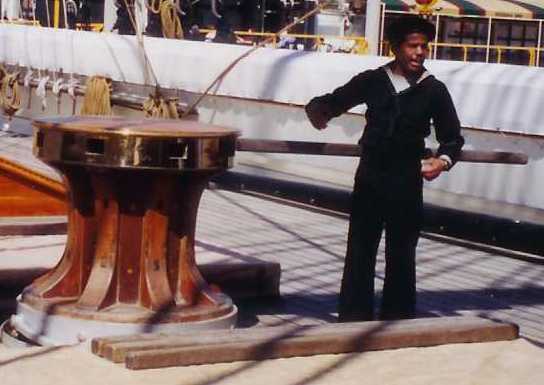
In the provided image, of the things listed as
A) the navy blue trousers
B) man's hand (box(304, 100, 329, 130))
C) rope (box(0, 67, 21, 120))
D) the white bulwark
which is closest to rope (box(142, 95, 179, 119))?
the white bulwark

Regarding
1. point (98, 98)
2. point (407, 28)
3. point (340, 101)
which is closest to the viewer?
point (407, 28)

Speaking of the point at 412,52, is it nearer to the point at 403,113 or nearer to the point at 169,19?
the point at 403,113

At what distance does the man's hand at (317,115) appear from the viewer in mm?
6008

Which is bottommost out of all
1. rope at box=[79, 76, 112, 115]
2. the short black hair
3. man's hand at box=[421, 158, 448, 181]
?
rope at box=[79, 76, 112, 115]

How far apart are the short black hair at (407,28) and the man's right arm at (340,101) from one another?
0.69 ft

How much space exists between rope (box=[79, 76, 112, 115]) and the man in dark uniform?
7.80 meters

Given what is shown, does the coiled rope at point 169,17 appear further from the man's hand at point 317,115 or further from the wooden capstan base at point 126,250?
the wooden capstan base at point 126,250

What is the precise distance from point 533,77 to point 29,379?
6.72m

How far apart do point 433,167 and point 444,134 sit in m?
0.19

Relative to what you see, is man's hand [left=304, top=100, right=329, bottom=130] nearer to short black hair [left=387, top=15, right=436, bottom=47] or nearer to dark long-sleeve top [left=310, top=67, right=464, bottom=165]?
dark long-sleeve top [left=310, top=67, right=464, bottom=165]

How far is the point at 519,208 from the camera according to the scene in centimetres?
1000

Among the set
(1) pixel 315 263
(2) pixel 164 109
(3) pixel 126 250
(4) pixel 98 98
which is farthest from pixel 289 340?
(4) pixel 98 98

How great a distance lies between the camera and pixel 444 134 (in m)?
5.95

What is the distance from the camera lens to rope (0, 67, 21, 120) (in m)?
16.5
